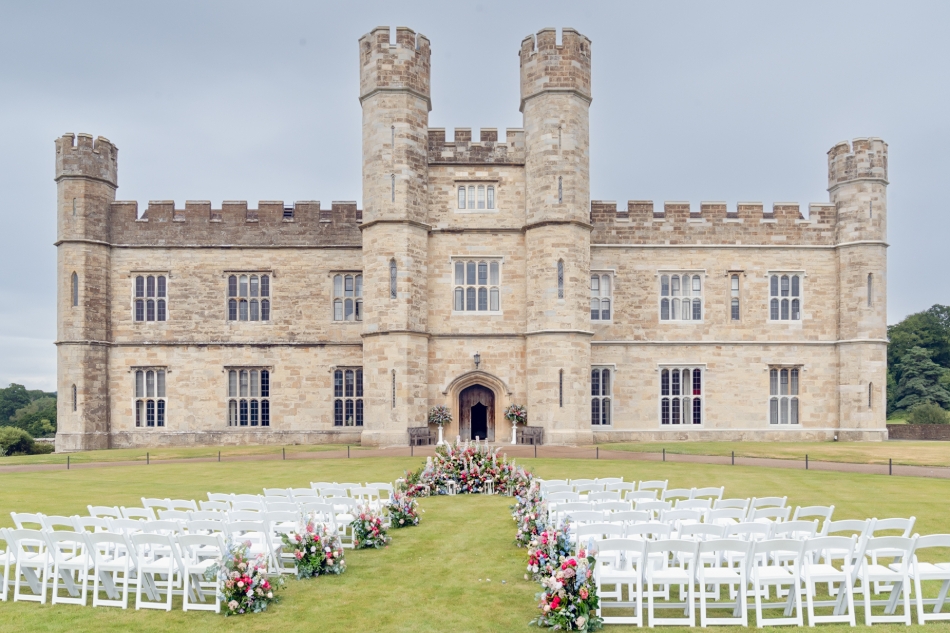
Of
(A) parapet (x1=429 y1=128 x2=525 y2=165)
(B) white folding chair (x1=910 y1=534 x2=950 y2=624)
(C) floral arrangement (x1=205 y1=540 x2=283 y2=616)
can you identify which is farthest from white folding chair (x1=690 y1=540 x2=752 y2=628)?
(A) parapet (x1=429 y1=128 x2=525 y2=165)

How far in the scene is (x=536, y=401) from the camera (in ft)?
96.6

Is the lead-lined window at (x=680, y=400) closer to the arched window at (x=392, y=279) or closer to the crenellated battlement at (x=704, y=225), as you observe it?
the crenellated battlement at (x=704, y=225)

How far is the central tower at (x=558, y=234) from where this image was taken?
2916 centimetres

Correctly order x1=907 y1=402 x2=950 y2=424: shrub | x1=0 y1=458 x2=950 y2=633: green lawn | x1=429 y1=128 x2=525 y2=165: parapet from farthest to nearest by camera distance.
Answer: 1. x1=907 y1=402 x2=950 y2=424: shrub
2. x1=429 y1=128 x2=525 y2=165: parapet
3. x1=0 y1=458 x2=950 y2=633: green lawn

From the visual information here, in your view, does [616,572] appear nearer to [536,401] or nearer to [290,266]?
[536,401]

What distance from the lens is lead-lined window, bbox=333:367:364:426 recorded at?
33000mm

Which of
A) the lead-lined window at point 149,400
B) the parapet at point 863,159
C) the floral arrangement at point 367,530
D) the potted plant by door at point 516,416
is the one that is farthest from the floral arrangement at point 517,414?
the floral arrangement at point 367,530

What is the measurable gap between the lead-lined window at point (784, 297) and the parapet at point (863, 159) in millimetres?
5003

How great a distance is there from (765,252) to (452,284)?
1453 cm

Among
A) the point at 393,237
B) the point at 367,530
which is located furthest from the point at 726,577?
the point at 393,237

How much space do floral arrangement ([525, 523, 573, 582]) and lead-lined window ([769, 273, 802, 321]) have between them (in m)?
27.1

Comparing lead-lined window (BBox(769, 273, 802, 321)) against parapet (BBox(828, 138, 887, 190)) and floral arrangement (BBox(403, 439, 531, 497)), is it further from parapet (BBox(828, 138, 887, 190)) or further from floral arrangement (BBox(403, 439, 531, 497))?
floral arrangement (BBox(403, 439, 531, 497))

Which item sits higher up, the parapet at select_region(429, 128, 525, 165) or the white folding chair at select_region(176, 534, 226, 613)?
the parapet at select_region(429, 128, 525, 165)

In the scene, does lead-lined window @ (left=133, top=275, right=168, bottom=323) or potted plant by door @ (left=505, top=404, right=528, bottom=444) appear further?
lead-lined window @ (left=133, top=275, right=168, bottom=323)
